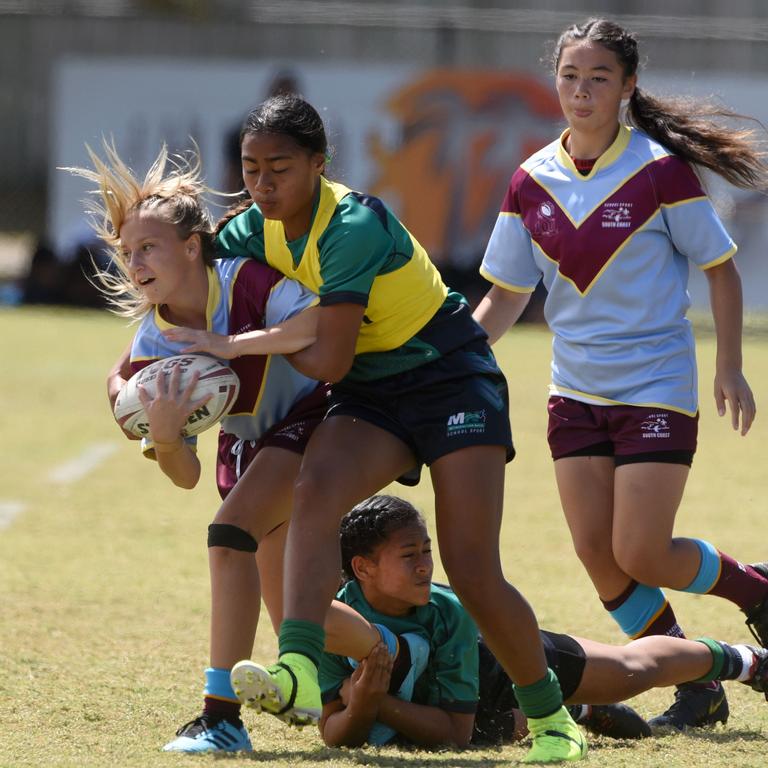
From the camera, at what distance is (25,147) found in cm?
2325

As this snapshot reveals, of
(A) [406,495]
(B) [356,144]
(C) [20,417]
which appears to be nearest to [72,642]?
(A) [406,495]

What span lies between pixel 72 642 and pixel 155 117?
51.2 ft

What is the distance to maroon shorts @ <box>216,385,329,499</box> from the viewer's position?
4.05 meters

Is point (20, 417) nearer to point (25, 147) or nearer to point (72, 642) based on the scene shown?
point (72, 642)

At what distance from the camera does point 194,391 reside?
12.8 feet

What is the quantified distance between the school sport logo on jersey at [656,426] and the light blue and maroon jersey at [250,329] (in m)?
1.04

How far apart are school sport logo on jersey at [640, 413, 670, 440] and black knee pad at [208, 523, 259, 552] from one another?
130 centimetres

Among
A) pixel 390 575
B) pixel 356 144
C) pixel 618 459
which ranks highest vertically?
pixel 356 144

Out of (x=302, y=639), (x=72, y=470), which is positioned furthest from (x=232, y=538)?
(x=72, y=470)

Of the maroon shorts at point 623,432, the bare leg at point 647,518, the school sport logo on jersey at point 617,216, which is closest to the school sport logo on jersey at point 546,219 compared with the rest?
the school sport logo on jersey at point 617,216

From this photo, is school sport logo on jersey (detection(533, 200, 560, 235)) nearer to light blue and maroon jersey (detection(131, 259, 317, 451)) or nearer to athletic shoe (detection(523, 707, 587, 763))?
light blue and maroon jersey (detection(131, 259, 317, 451))

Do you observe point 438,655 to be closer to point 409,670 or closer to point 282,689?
point 409,670

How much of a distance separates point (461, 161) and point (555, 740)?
1653 centimetres

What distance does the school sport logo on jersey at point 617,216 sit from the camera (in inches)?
174
